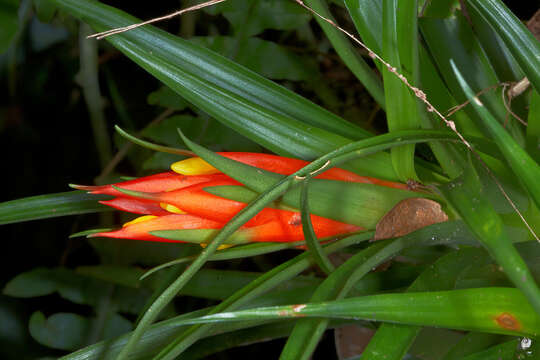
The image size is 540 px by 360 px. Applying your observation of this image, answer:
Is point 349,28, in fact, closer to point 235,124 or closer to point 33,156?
point 235,124

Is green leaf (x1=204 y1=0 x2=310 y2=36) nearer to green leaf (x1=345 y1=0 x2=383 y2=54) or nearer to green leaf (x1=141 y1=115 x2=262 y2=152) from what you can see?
green leaf (x1=141 y1=115 x2=262 y2=152)

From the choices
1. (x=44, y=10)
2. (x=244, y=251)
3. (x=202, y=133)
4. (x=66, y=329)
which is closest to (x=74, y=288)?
(x=66, y=329)

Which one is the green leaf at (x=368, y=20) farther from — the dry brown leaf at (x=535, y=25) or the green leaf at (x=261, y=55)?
the green leaf at (x=261, y=55)

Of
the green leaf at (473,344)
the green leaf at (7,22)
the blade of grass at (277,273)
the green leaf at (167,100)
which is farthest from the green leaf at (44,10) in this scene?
the green leaf at (473,344)

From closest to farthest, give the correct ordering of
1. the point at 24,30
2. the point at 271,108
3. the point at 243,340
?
the point at 271,108
the point at 243,340
the point at 24,30

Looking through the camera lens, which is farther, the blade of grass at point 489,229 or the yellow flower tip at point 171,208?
the yellow flower tip at point 171,208

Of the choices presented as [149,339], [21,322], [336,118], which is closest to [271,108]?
[336,118]

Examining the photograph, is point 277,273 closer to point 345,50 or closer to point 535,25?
point 345,50
